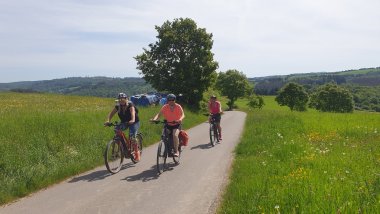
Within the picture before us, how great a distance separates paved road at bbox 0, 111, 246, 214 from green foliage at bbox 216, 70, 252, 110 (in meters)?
86.5

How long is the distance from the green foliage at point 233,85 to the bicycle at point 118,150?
85987 millimetres

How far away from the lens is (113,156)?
1123cm

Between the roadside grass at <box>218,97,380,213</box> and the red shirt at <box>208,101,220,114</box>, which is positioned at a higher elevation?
the red shirt at <box>208,101,220,114</box>

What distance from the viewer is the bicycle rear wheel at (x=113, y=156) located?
1082cm

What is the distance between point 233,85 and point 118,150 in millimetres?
88111

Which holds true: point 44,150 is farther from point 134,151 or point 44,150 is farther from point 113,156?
point 134,151

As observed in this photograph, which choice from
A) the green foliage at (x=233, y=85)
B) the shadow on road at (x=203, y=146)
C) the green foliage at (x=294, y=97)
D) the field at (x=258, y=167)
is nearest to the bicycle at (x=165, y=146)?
the field at (x=258, y=167)

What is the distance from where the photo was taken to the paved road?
25.2 ft

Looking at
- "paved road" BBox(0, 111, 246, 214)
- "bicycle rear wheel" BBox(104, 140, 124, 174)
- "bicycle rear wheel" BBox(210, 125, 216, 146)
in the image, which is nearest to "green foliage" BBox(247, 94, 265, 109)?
"bicycle rear wheel" BBox(210, 125, 216, 146)

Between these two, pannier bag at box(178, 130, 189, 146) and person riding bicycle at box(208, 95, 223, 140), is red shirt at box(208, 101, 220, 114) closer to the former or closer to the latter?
person riding bicycle at box(208, 95, 223, 140)

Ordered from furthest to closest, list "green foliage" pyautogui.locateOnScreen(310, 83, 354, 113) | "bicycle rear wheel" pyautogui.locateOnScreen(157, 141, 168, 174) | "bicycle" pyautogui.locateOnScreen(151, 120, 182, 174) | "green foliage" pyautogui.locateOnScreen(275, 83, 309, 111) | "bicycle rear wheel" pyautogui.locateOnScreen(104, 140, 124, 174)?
"green foliage" pyautogui.locateOnScreen(275, 83, 309, 111), "green foliage" pyautogui.locateOnScreen(310, 83, 354, 113), "bicycle" pyautogui.locateOnScreen(151, 120, 182, 174), "bicycle rear wheel" pyautogui.locateOnScreen(157, 141, 168, 174), "bicycle rear wheel" pyautogui.locateOnScreen(104, 140, 124, 174)

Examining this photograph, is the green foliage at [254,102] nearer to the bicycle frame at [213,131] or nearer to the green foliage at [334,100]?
the green foliage at [334,100]

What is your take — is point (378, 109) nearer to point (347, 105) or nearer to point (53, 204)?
point (347, 105)

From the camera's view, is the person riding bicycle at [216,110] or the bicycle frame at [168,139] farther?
the person riding bicycle at [216,110]
